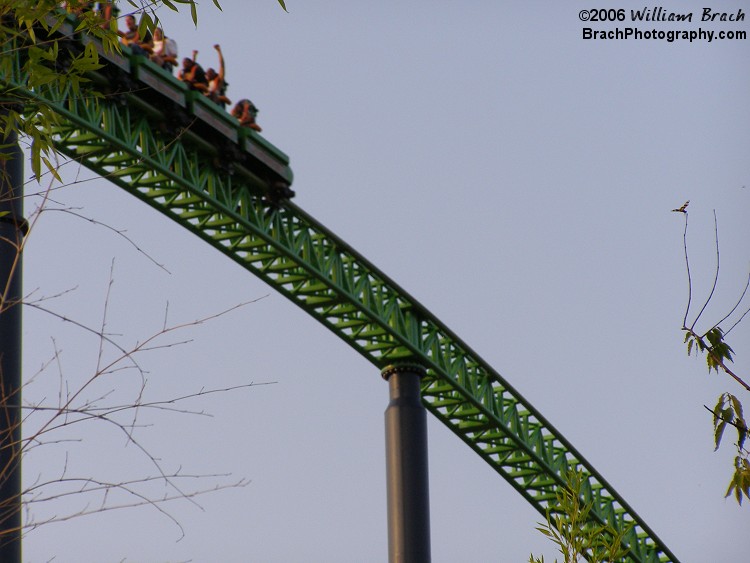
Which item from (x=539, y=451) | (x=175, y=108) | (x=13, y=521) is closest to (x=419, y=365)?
(x=539, y=451)

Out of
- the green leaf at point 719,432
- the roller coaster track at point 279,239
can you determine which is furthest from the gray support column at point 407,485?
the green leaf at point 719,432

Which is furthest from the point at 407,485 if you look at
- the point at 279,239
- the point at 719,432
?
the point at 719,432

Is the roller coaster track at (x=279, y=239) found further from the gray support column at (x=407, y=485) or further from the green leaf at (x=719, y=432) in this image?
the green leaf at (x=719, y=432)

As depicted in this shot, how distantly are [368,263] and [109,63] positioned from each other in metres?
5.85

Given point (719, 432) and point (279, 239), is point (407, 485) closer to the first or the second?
point (279, 239)

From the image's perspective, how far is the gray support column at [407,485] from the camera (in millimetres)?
18844

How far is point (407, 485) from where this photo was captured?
19000mm

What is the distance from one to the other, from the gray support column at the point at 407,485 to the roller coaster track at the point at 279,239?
172 centimetres

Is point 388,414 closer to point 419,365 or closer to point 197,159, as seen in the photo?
point 419,365

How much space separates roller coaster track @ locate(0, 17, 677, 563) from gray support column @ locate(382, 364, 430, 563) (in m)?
1.72

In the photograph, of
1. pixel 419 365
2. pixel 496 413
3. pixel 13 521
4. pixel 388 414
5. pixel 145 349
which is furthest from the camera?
pixel 496 413

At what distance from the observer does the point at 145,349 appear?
10.9 feet

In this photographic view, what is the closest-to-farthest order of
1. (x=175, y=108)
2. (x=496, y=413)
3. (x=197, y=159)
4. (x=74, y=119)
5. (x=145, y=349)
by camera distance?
(x=145, y=349) < (x=74, y=119) < (x=175, y=108) < (x=197, y=159) < (x=496, y=413)

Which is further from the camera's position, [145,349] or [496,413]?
[496,413]
